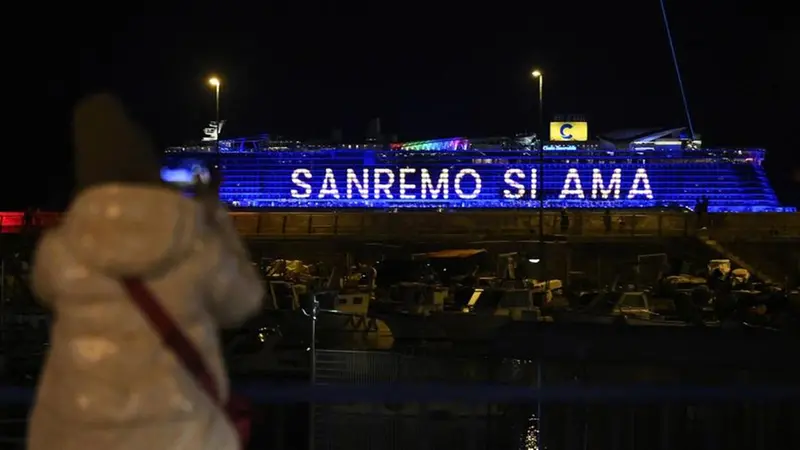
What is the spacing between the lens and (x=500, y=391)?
6.05 m

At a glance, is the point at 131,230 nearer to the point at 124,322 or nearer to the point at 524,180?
the point at 124,322

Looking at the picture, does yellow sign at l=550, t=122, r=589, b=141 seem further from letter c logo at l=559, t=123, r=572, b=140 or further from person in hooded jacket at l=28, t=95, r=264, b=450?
person in hooded jacket at l=28, t=95, r=264, b=450

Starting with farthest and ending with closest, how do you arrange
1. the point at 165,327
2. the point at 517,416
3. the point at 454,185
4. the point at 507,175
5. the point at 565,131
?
the point at 565,131, the point at 454,185, the point at 507,175, the point at 517,416, the point at 165,327


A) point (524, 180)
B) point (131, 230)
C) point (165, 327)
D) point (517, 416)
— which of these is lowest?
point (517, 416)

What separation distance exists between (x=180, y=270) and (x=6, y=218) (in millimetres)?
45000

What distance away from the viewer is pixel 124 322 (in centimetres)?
278

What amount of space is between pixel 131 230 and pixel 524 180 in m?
52.2

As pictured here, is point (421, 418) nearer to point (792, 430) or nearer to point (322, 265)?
point (792, 430)

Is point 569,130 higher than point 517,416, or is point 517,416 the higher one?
point 569,130

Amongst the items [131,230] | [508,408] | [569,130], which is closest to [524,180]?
[569,130]

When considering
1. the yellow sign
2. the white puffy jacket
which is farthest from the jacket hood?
the yellow sign

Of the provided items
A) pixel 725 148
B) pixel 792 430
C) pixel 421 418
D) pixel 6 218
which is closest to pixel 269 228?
→ pixel 6 218

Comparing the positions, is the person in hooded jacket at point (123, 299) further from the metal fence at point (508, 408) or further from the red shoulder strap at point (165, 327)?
the metal fence at point (508, 408)

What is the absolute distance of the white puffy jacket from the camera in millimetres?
2748
